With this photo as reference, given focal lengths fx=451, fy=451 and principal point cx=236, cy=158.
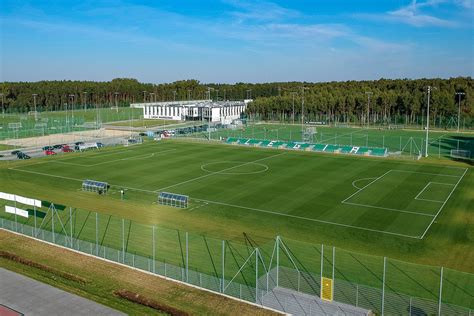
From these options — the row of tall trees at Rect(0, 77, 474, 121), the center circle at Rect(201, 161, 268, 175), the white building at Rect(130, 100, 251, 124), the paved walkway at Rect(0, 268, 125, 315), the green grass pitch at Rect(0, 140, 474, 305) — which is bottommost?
the paved walkway at Rect(0, 268, 125, 315)

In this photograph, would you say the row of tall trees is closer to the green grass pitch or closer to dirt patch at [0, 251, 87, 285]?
the green grass pitch

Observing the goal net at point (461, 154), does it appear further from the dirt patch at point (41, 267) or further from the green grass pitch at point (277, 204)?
the dirt patch at point (41, 267)

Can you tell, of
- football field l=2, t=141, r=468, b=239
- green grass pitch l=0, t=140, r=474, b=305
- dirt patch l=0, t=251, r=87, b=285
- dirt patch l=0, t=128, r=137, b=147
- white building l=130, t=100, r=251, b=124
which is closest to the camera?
dirt patch l=0, t=251, r=87, b=285

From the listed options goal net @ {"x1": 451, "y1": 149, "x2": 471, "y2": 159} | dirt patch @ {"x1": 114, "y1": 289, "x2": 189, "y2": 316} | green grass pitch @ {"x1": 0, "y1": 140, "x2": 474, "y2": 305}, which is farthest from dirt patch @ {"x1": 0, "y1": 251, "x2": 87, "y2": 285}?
goal net @ {"x1": 451, "y1": 149, "x2": 471, "y2": 159}

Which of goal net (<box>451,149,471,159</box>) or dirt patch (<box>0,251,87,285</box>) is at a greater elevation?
goal net (<box>451,149,471,159</box>)

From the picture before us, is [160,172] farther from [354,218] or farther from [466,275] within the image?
[466,275]

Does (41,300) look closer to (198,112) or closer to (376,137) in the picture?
(376,137)
